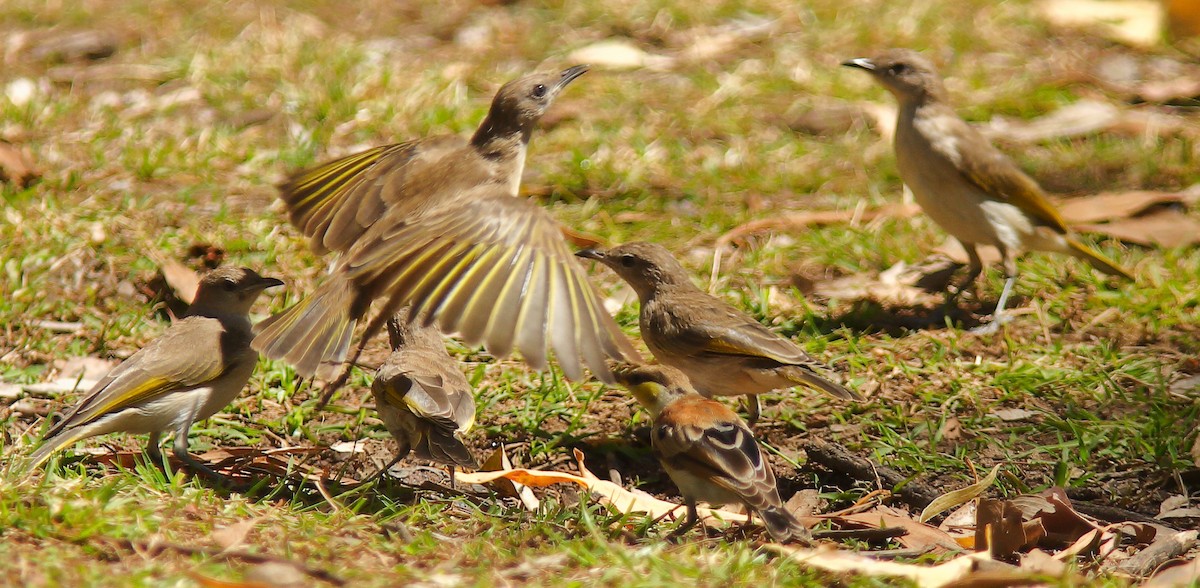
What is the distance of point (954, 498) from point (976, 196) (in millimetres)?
2533

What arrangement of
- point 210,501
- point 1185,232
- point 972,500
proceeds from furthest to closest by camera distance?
point 1185,232, point 972,500, point 210,501

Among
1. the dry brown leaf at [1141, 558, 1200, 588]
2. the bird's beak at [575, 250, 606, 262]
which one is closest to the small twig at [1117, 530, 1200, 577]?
the dry brown leaf at [1141, 558, 1200, 588]

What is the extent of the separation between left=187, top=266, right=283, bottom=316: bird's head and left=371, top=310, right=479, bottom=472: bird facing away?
2.71ft

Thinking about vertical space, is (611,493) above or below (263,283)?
below

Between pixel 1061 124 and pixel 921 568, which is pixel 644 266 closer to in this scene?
pixel 921 568

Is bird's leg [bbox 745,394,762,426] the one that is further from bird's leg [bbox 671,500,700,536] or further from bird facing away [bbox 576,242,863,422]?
bird's leg [bbox 671,500,700,536]

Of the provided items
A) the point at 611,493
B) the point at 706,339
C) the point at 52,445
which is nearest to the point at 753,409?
the point at 706,339

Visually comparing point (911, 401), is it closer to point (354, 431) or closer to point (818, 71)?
point (354, 431)

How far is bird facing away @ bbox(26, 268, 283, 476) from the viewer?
5242 mm

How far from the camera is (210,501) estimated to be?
4949mm

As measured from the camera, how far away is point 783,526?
477cm

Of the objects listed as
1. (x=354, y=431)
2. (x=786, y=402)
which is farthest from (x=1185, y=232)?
(x=354, y=431)

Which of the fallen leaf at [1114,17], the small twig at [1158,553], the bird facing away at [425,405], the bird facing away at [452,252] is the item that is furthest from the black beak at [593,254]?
the fallen leaf at [1114,17]

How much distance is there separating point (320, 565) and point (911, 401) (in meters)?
3.19
